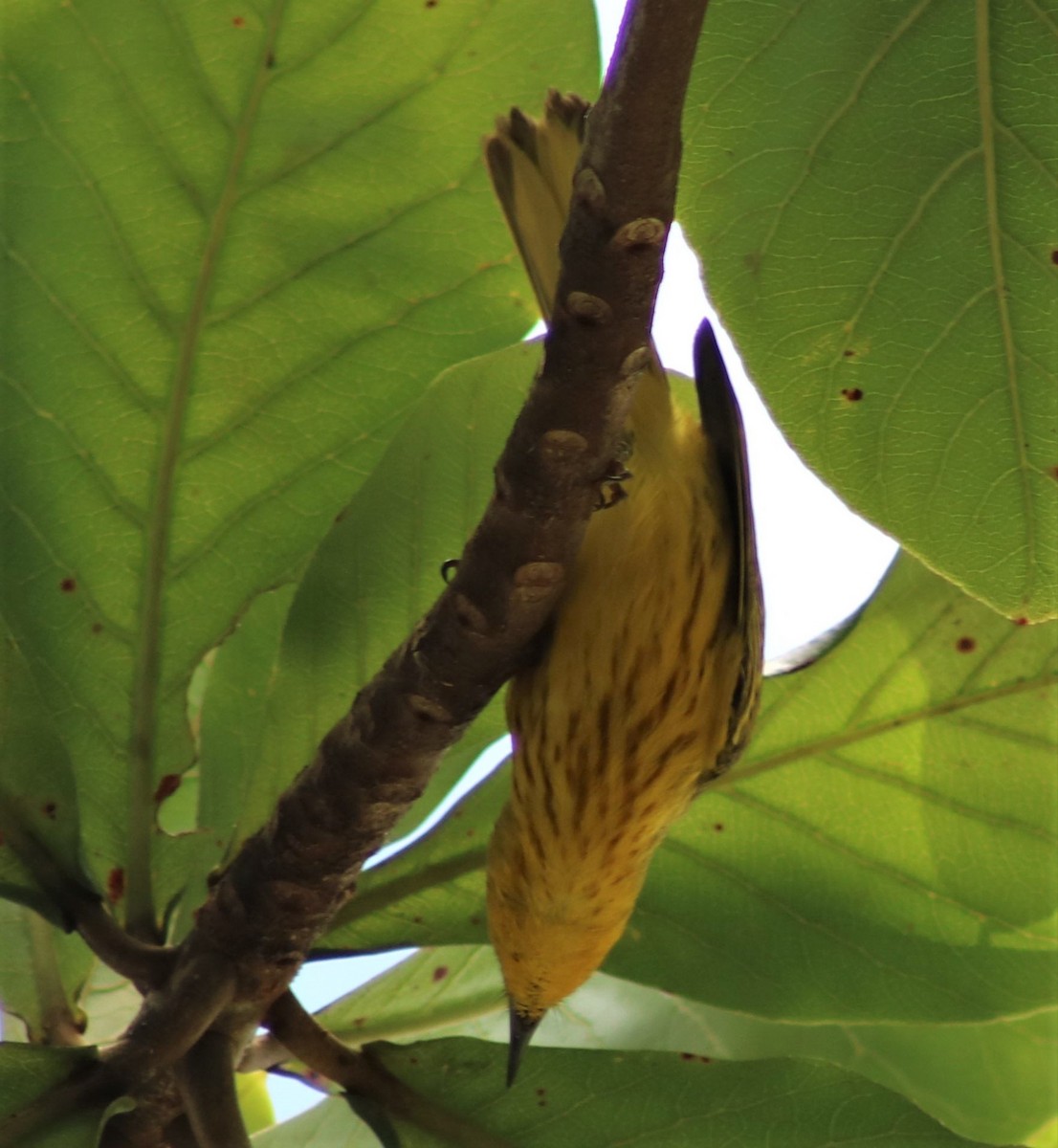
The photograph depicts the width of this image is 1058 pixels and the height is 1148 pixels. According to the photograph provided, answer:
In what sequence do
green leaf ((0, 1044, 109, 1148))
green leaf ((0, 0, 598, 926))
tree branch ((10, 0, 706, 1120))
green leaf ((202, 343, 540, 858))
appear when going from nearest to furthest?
tree branch ((10, 0, 706, 1120)), green leaf ((0, 1044, 109, 1148)), green leaf ((0, 0, 598, 926)), green leaf ((202, 343, 540, 858))

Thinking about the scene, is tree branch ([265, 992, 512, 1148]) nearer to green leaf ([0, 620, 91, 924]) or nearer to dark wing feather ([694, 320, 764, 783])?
green leaf ([0, 620, 91, 924])

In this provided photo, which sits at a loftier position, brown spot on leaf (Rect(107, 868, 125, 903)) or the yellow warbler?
the yellow warbler

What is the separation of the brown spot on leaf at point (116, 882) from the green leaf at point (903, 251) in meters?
0.88

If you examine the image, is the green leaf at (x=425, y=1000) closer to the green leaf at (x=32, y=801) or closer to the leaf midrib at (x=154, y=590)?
the leaf midrib at (x=154, y=590)

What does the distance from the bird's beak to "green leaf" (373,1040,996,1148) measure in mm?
10

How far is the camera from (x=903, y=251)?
1316 millimetres

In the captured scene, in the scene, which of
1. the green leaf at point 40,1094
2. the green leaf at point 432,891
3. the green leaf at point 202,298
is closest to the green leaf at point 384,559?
the green leaf at point 202,298

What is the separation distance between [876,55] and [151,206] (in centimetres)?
75

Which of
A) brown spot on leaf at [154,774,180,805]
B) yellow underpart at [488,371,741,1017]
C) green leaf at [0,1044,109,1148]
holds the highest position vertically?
yellow underpart at [488,371,741,1017]

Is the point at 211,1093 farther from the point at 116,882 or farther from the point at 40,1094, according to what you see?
the point at 116,882

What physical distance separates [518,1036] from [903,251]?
98 centimetres

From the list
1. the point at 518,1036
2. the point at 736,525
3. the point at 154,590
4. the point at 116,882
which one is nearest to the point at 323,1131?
the point at 518,1036

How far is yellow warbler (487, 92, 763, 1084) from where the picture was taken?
5.26 ft

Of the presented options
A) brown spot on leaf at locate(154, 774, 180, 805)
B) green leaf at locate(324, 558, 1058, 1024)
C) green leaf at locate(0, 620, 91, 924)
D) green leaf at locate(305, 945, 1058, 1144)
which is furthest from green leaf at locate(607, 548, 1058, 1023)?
green leaf at locate(0, 620, 91, 924)
